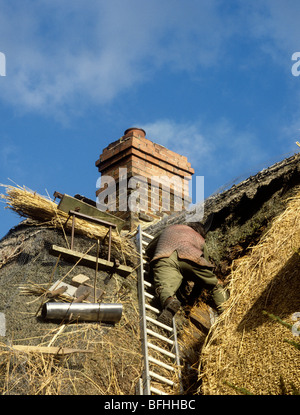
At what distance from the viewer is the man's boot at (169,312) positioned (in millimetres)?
5637

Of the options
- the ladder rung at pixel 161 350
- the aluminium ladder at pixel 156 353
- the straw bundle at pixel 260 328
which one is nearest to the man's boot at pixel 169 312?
the aluminium ladder at pixel 156 353

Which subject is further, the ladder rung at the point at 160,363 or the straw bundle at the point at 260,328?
the ladder rung at the point at 160,363

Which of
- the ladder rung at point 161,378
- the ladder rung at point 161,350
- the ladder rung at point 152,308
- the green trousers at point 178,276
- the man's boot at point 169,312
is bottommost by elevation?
the ladder rung at point 161,378

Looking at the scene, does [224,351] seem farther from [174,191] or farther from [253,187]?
[174,191]

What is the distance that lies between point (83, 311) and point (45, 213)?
62.0 inches

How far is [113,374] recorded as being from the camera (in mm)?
4840

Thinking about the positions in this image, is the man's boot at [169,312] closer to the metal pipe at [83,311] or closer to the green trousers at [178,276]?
the green trousers at [178,276]

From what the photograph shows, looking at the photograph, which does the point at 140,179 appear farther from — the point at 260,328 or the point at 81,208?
the point at 260,328

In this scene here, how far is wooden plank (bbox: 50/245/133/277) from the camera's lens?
5.76 meters

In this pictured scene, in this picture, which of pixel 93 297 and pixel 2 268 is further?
pixel 2 268

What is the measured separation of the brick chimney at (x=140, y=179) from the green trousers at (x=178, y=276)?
1.74m

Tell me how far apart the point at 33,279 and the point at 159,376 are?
4.99 ft
